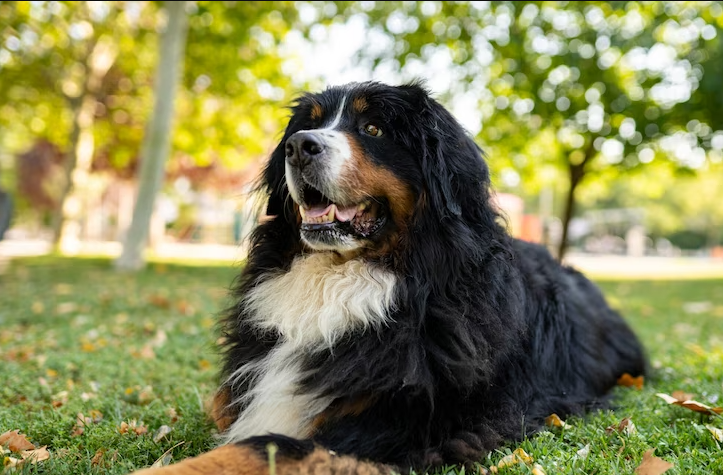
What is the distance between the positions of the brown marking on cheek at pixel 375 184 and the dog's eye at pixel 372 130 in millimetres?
152

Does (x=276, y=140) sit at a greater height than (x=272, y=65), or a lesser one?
lesser

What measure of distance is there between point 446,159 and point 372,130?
1.39ft

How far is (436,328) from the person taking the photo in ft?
9.08

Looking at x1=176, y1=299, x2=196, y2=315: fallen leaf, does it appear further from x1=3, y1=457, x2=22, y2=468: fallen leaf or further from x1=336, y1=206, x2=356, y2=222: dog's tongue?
x1=336, y1=206, x2=356, y2=222: dog's tongue

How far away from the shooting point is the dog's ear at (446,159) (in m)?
2.97

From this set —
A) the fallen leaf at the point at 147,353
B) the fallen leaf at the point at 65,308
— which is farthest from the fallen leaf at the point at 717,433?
the fallen leaf at the point at 65,308

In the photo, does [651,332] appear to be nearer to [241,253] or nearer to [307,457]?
[241,253]

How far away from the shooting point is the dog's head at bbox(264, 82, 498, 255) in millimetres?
2895

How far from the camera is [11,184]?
45.1 meters

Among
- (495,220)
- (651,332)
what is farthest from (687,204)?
(495,220)

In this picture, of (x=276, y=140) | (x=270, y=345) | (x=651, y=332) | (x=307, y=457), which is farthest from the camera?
(x=651, y=332)

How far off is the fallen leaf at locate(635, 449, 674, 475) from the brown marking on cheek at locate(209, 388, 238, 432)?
1889mm

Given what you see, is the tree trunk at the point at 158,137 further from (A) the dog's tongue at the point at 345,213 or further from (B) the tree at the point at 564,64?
(A) the dog's tongue at the point at 345,213

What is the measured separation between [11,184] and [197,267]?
37.5 meters
